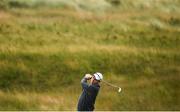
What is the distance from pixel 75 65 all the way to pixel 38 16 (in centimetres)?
543

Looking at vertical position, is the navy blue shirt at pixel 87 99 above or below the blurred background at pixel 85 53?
above

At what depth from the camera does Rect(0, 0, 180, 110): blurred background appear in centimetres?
2259

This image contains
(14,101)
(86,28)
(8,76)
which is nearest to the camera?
(14,101)

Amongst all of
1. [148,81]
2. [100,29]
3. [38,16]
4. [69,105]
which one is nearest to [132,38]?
[100,29]

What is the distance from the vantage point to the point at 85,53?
2541cm

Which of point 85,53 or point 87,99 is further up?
point 87,99

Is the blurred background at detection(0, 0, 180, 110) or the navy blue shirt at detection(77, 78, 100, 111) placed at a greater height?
the navy blue shirt at detection(77, 78, 100, 111)

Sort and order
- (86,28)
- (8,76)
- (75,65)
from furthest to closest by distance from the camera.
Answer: (86,28), (75,65), (8,76)

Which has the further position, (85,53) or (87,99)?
(85,53)

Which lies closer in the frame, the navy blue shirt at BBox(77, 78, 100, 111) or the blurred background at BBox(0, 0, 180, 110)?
the navy blue shirt at BBox(77, 78, 100, 111)

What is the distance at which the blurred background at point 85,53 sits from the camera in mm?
22594

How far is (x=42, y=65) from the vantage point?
23.9 metres

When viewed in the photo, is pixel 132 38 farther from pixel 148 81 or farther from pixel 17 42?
pixel 17 42

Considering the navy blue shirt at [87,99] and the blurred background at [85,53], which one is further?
the blurred background at [85,53]
